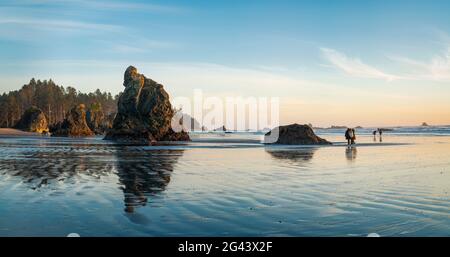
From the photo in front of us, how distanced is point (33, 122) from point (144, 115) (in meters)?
70.9

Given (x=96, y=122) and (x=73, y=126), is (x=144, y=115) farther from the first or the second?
(x=96, y=122)

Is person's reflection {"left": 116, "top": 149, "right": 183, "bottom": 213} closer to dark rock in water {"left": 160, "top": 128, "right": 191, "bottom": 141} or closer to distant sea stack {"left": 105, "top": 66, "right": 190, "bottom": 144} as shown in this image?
distant sea stack {"left": 105, "top": 66, "right": 190, "bottom": 144}

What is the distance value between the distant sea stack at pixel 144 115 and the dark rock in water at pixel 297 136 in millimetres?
21175

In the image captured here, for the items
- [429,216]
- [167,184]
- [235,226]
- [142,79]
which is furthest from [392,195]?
[142,79]

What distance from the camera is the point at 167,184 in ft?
45.9

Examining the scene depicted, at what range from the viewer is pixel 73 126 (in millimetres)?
101750

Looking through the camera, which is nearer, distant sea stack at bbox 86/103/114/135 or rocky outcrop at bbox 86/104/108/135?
rocky outcrop at bbox 86/104/108/135

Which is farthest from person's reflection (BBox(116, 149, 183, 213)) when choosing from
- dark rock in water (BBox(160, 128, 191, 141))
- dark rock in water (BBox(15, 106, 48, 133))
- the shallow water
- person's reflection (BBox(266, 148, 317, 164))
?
dark rock in water (BBox(15, 106, 48, 133))

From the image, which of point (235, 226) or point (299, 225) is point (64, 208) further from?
point (299, 225)

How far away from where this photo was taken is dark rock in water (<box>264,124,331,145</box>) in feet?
153

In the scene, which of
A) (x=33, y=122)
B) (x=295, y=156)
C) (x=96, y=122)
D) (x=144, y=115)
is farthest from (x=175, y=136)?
(x=96, y=122)

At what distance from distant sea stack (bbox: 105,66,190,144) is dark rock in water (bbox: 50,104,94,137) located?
1065 inches

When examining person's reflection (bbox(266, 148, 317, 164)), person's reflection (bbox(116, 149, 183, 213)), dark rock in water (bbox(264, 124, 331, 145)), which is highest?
dark rock in water (bbox(264, 124, 331, 145))

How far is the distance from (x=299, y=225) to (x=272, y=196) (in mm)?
3666
